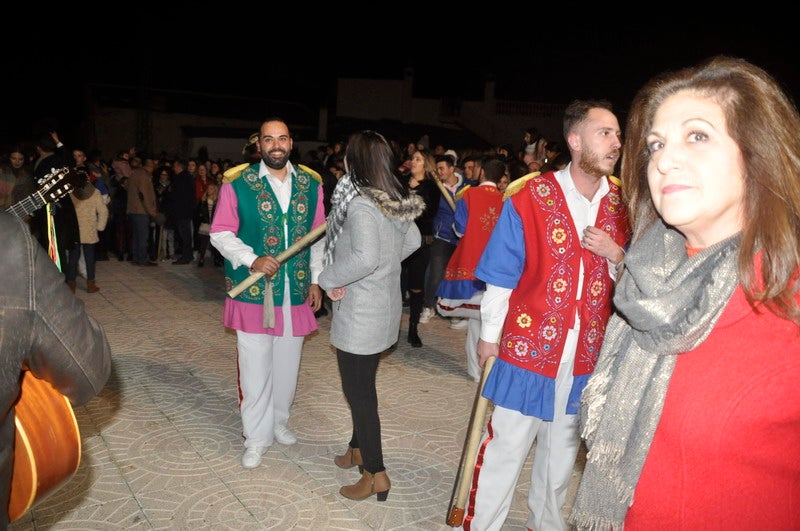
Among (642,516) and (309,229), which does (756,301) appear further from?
(309,229)

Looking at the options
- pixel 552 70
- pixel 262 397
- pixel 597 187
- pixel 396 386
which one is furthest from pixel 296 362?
pixel 552 70

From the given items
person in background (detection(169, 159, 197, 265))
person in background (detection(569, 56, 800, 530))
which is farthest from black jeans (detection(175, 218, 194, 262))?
person in background (detection(569, 56, 800, 530))

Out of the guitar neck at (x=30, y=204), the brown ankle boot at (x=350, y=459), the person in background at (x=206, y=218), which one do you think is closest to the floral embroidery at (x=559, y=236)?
the brown ankle boot at (x=350, y=459)

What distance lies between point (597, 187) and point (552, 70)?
2742 cm

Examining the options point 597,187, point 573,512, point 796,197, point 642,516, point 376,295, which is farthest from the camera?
point 376,295

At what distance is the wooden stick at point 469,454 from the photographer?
286cm

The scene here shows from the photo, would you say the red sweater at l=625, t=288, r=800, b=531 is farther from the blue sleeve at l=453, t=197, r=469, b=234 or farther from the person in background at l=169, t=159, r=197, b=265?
the person in background at l=169, t=159, r=197, b=265

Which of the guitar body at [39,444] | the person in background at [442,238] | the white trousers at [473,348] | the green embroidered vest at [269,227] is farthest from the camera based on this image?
the person in background at [442,238]

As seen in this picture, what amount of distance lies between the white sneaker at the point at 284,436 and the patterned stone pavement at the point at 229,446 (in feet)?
0.14

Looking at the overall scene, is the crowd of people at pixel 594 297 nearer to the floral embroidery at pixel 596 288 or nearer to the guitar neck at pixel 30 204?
the floral embroidery at pixel 596 288

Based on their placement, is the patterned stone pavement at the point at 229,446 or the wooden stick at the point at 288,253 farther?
the wooden stick at the point at 288,253

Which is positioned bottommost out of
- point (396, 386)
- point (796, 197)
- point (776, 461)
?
point (396, 386)

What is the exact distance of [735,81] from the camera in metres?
1.36

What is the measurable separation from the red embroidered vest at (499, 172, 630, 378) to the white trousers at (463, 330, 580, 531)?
0.09 m
